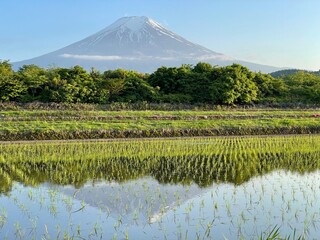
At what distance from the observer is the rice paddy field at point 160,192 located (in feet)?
15.4

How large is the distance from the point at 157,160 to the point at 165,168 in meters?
1.12

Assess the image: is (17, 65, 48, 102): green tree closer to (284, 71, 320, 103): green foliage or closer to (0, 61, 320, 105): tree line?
(0, 61, 320, 105): tree line

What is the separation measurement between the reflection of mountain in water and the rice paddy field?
14 mm

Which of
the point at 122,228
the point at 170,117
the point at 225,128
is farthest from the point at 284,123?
the point at 122,228

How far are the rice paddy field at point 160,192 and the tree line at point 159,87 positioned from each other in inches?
452

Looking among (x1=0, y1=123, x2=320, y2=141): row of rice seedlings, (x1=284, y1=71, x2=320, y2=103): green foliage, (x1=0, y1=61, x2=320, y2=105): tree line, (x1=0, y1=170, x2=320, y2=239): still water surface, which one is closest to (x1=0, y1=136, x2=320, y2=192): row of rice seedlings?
(x1=0, y1=170, x2=320, y2=239): still water surface

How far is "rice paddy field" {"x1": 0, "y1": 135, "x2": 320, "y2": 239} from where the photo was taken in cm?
470

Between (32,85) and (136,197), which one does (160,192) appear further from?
(32,85)

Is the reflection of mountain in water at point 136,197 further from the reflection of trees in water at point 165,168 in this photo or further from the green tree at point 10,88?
the green tree at point 10,88

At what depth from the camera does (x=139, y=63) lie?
10756 cm

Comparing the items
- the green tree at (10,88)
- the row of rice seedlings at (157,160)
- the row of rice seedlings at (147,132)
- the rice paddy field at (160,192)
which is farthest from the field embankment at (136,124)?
the green tree at (10,88)

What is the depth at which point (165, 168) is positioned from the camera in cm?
872

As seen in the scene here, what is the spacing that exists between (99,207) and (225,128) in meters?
11.2

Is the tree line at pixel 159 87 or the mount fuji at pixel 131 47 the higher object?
the mount fuji at pixel 131 47
